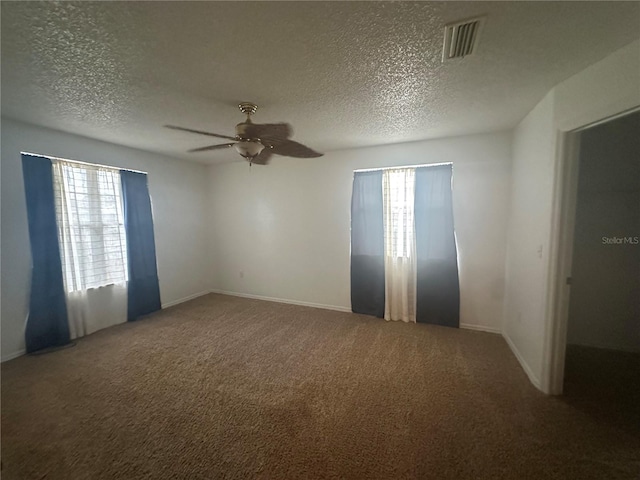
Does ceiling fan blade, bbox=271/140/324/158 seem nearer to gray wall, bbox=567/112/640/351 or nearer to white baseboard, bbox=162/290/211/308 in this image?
gray wall, bbox=567/112/640/351

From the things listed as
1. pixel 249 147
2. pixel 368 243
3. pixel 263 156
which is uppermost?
pixel 263 156

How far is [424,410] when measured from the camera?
70.1 inches

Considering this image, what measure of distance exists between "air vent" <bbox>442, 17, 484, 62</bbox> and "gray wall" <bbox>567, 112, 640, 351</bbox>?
204 cm

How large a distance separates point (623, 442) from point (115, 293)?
5.07 metres

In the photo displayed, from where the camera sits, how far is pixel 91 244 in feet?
10.1

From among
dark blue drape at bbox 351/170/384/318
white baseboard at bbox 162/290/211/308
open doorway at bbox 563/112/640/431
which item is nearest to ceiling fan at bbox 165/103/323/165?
dark blue drape at bbox 351/170/384/318

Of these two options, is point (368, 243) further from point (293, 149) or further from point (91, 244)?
point (91, 244)

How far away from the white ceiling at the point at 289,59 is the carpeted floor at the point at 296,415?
236 cm

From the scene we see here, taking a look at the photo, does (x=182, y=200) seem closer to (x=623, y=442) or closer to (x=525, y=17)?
(x=525, y=17)

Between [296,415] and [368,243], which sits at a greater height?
[368,243]

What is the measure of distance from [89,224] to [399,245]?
4.04 m

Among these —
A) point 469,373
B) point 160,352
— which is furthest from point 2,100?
point 469,373

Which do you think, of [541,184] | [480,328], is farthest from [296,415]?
[541,184]

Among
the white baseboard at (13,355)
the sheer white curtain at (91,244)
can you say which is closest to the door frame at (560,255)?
the sheer white curtain at (91,244)
